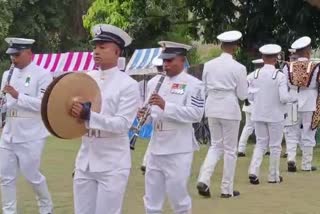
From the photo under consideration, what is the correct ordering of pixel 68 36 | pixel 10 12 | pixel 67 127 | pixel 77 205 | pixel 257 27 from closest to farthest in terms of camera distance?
1. pixel 67 127
2. pixel 77 205
3. pixel 257 27
4. pixel 10 12
5. pixel 68 36

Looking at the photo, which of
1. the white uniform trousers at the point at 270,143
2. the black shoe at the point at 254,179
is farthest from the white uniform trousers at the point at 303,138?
the black shoe at the point at 254,179

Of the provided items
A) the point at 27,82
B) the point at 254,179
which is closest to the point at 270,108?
the point at 254,179

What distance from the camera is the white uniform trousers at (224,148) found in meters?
9.77

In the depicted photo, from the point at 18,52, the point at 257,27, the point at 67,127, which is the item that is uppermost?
the point at 257,27

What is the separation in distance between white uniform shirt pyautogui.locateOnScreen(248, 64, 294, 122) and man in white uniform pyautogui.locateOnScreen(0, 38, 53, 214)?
152 inches

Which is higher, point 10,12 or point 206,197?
point 10,12

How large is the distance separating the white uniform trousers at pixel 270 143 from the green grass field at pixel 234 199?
0.84 ft

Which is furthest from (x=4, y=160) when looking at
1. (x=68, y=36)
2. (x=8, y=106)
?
(x=68, y=36)

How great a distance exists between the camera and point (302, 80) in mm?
12680

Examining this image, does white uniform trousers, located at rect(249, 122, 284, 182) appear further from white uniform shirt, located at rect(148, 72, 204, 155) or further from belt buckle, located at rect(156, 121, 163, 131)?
belt buckle, located at rect(156, 121, 163, 131)

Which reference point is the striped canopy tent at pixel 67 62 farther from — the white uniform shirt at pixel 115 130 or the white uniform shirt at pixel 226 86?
the white uniform shirt at pixel 115 130

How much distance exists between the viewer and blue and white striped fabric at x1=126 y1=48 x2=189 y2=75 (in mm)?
19094

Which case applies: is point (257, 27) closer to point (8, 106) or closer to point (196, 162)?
point (196, 162)

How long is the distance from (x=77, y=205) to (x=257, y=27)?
1419 centimetres
